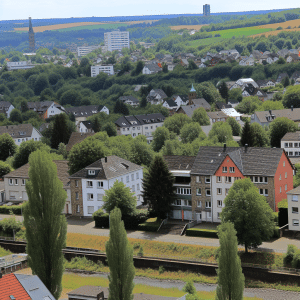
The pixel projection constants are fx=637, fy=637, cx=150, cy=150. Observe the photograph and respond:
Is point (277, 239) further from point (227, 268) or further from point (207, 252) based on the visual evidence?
point (227, 268)

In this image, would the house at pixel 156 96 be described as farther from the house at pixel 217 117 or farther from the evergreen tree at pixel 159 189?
the evergreen tree at pixel 159 189

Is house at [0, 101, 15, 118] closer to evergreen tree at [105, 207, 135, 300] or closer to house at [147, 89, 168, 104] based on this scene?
house at [147, 89, 168, 104]

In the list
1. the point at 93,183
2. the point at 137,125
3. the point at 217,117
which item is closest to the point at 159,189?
the point at 93,183

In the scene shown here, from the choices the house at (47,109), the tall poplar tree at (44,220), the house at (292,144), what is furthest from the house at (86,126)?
the tall poplar tree at (44,220)

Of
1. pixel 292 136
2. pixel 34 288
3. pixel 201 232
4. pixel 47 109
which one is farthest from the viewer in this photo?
pixel 47 109

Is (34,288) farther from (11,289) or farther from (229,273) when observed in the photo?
(229,273)

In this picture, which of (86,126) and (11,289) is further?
(86,126)

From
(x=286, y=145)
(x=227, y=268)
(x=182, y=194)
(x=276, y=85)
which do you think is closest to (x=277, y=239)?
(x=182, y=194)
